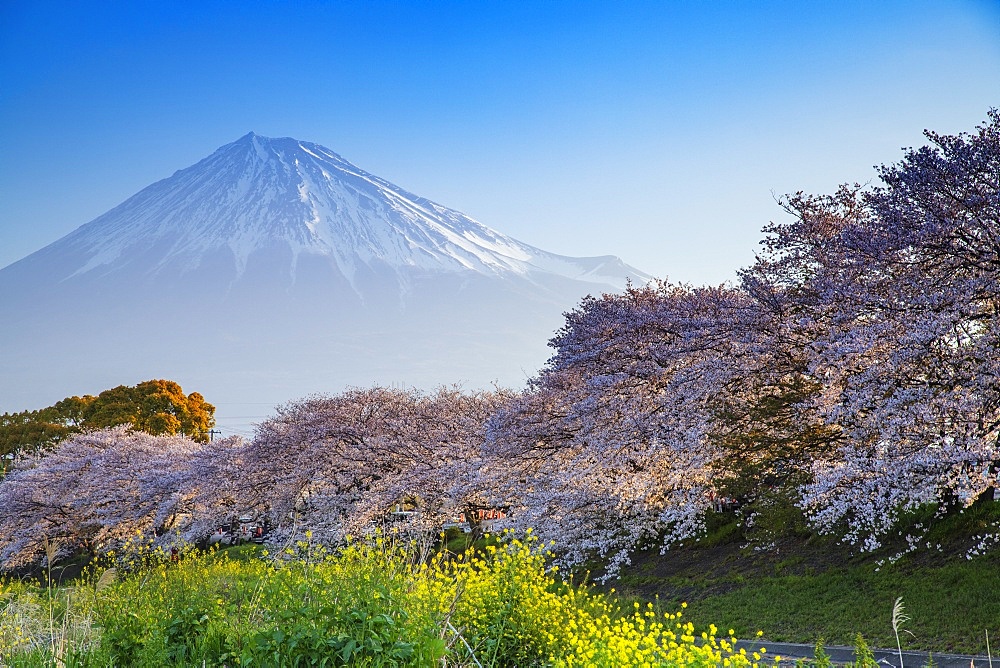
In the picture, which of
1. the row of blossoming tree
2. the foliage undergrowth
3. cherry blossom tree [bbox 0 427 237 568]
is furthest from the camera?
cherry blossom tree [bbox 0 427 237 568]

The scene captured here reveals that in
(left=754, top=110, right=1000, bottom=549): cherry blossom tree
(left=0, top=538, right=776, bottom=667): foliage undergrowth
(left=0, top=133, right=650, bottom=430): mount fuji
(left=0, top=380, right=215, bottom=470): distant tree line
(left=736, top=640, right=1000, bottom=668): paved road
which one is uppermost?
(left=0, top=133, right=650, bottom=430): mount fuji

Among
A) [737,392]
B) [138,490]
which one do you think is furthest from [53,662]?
[138,490]

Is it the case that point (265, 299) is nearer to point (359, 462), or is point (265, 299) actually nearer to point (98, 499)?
point (98, 499)

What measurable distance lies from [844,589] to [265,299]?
5532 inches

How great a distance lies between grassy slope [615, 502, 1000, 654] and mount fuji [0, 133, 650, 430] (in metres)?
100

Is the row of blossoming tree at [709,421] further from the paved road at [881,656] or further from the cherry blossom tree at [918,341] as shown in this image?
the paved road at [881,656]

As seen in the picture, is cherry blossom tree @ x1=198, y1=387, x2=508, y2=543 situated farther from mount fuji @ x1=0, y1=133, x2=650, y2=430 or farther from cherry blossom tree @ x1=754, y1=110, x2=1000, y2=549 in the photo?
mount fuji @ x1=0, y1=133, x2=650, y2=430

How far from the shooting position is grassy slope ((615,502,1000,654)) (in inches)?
424

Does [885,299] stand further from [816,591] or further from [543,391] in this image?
[543,391]

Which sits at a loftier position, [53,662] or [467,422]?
[467,422]

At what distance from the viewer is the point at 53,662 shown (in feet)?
25.1

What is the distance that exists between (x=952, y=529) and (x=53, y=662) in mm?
13781

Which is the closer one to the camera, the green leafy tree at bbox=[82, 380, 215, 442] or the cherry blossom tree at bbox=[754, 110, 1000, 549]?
the cherry blossom tree at bbox=[754, 110, 1000, 549]

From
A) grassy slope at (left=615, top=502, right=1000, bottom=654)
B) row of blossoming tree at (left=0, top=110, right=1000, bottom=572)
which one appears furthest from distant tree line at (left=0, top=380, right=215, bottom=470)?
grassy slope at (left=615, top=502, right=1000, bottom=654)
